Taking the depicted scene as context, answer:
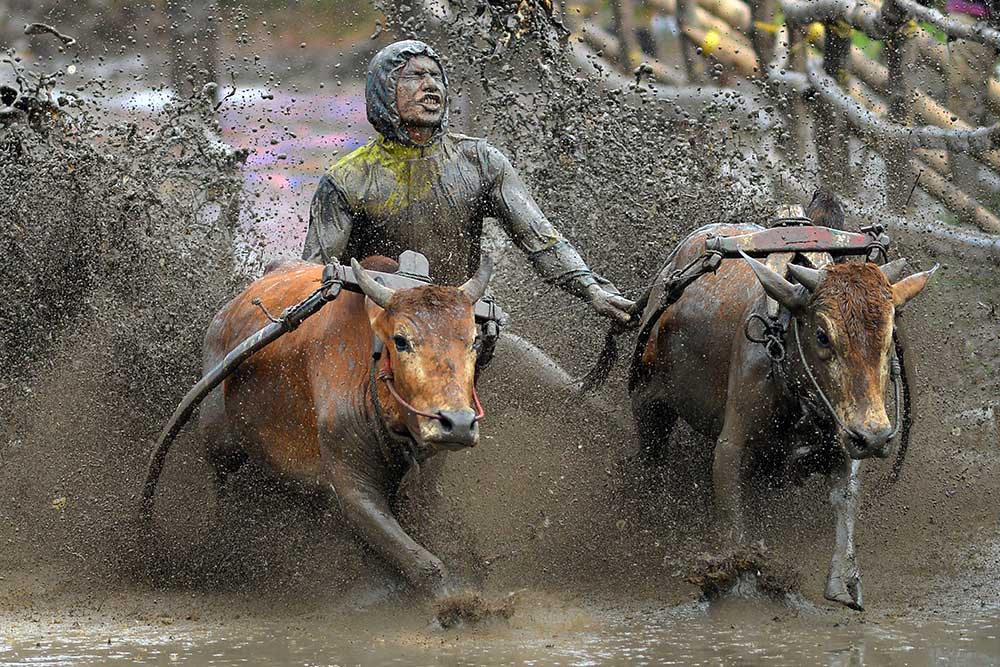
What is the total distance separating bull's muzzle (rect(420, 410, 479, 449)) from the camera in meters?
6.35

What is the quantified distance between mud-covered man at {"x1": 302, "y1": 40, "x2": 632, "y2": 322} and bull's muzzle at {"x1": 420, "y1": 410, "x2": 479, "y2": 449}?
143cm

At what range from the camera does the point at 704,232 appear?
27.5 ft

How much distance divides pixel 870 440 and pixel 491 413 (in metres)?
2.37

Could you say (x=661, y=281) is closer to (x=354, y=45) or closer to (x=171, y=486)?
(x=171, y=486)

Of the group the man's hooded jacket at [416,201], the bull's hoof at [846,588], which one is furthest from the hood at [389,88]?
the bull's hoof at [846,588]

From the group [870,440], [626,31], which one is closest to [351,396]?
[870,440]

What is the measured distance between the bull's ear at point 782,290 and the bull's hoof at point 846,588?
0.96 m

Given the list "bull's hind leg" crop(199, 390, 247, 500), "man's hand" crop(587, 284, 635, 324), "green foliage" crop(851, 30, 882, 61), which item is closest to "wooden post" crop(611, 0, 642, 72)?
"green foliage" crop(851, 30, 882, 61)

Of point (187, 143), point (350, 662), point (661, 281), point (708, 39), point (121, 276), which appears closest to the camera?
point (350, 662)

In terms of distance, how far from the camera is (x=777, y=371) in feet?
23.7

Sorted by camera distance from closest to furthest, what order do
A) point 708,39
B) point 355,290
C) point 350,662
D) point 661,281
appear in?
point 350,662 < point 355,290 < point 661,281 < point 708,39

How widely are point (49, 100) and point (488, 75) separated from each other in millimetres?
2236

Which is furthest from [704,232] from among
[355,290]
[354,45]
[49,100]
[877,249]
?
[354,45]

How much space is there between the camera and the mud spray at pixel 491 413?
7602 millimetres
